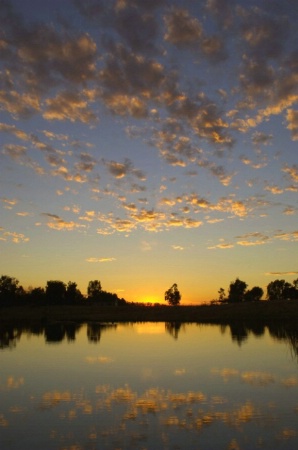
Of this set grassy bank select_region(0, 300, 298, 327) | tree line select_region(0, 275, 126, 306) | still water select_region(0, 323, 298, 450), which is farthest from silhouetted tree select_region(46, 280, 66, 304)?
still water select_region(0, 323, 298, 450)

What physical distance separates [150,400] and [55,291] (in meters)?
156

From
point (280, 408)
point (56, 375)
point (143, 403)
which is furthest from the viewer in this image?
point (56, 375)

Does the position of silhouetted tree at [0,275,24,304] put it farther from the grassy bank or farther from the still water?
the still water

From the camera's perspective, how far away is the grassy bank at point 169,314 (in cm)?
8881

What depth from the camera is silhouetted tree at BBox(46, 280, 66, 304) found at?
167 metres

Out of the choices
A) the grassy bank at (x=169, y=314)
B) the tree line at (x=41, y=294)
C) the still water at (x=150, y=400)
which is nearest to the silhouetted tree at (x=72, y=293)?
the tree line at (x=41, y=294)

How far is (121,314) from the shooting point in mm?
122125

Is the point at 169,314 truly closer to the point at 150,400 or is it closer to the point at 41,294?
the point at 41,294

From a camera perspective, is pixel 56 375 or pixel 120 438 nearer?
pixel 120 438

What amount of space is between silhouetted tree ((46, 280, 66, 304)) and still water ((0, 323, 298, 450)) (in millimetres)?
131077

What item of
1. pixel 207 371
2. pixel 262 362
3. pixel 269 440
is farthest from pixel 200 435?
pixel 262 362

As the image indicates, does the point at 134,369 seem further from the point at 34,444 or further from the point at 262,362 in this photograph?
the point at 34,444

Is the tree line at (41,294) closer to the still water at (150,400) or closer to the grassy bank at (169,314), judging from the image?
the grassy bank at (169,314)

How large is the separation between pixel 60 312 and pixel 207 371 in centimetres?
9927
